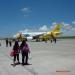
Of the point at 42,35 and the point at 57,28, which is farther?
the point at 57,28

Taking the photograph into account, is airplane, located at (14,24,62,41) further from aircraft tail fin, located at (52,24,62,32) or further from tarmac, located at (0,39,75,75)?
tarmac, located at (0,39,75,75)

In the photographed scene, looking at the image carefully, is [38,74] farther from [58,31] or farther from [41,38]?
[58,31]

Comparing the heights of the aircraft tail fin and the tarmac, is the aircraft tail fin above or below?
above

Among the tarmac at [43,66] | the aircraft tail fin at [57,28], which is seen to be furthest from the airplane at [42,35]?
the tarmac at [43,66]

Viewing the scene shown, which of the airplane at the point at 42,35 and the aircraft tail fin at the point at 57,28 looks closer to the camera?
the airplane at the point at 42,35

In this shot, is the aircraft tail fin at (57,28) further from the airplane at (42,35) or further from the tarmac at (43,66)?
the tarmac at (43,66)

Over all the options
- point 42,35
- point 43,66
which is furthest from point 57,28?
point 43,66

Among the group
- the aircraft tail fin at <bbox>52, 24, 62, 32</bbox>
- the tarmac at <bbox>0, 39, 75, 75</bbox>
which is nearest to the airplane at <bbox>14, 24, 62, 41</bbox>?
the aircraft tail fin at <bbox>52, 24, 62, 32</bbox>

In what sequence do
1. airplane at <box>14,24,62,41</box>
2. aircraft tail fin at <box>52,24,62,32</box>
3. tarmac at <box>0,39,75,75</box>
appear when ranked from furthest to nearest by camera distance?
Result: aircraft tail fin at <box>52,24,62,32</box> → airplane at <box>14,24,62,41</box> → tarmac at <box>0,39,75,75</box>

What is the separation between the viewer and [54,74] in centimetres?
1293

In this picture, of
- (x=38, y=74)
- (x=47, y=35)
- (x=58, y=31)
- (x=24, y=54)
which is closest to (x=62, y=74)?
(x=38, y=74)

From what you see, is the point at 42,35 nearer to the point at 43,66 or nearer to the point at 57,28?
the point at 57,28

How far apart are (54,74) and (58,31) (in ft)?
302

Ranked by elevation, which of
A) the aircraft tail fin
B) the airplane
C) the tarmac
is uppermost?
the aircraft tail fin
